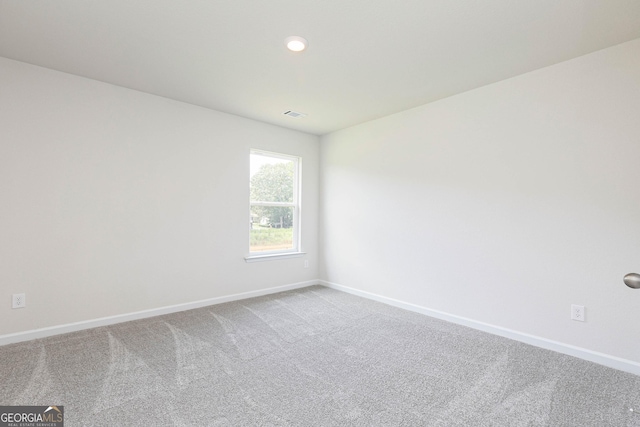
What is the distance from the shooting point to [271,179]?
175 inches

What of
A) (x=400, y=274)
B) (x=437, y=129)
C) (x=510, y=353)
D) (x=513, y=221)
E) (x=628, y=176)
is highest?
(x=437, y=129)

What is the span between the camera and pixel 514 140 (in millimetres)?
2793

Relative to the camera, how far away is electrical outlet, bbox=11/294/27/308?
2.60 m

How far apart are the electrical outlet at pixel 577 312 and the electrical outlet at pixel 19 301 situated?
4.64 m

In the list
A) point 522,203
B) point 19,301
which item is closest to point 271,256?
point 19,301

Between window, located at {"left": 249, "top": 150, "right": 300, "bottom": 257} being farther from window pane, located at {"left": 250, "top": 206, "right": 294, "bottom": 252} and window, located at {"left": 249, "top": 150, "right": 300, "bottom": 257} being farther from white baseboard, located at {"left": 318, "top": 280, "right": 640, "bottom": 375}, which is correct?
white baseboard, located at {"left": 318, "top": 280, "right": 640, "bottom": 375}

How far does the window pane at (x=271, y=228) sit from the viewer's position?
13.9ft

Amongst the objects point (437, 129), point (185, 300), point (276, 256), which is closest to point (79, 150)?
point (185, 300)

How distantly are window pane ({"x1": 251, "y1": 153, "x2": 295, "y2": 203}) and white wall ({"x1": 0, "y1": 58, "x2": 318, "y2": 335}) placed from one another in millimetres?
215

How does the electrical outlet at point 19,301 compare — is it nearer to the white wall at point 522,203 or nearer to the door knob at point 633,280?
the white wall at point 522,203

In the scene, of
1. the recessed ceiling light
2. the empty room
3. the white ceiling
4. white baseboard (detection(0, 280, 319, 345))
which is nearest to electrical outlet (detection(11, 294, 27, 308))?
the empty room

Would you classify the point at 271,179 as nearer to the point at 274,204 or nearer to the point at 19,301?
the point at 274,204

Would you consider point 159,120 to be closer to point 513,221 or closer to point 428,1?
point 428,1

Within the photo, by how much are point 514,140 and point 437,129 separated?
2.65 feet
